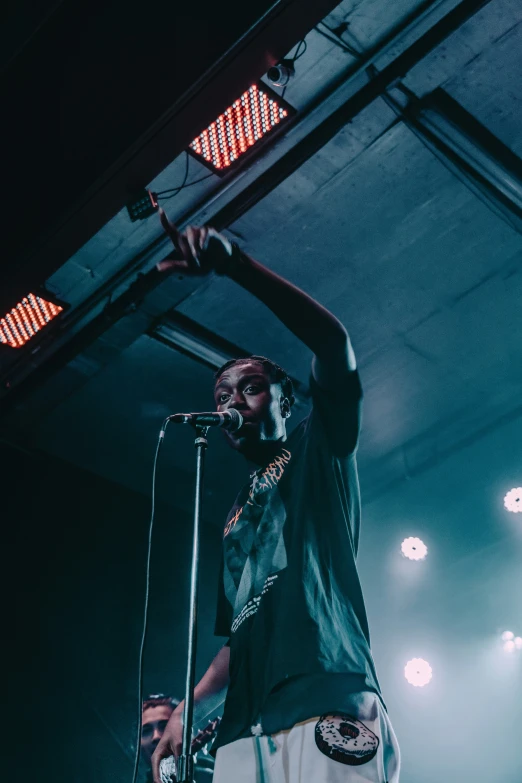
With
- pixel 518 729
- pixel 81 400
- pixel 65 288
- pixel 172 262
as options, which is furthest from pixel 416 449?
pixel 172 262

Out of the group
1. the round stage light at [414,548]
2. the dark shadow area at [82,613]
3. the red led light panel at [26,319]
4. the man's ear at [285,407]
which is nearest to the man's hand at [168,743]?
the man's ear at [285,407]

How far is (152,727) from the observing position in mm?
3729

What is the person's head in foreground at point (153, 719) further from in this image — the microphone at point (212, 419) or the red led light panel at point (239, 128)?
the red led light panel at point (239, 128)

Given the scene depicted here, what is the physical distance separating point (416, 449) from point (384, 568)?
3.31 feet

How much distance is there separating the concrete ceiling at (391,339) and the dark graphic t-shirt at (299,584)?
5.41 ft

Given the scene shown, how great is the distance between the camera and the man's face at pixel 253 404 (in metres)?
2.43

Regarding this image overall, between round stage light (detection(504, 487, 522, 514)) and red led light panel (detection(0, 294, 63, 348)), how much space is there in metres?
3.31

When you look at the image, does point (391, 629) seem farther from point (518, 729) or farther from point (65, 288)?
point (65, 288)

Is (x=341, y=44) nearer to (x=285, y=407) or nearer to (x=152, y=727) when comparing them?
(x=285, y=407)

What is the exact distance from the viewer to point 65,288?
4.01 meters

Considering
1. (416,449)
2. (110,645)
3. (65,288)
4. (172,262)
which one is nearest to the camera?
(172,262)

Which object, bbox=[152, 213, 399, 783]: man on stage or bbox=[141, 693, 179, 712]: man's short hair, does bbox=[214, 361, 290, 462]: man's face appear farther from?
bbox=[141, 693, 179, 712]: man's short hair

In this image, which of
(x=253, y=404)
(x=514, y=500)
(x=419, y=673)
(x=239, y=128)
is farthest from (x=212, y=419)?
(x=419, y=673)

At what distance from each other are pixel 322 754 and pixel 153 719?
2.48 meters
